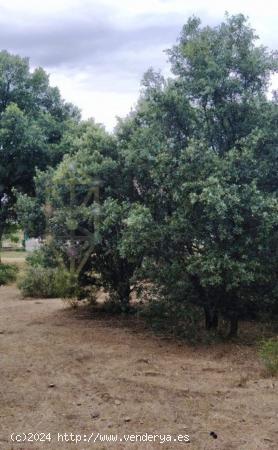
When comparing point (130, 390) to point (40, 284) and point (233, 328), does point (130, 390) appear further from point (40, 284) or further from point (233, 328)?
point (40, 284)

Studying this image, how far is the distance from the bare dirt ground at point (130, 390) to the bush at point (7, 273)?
25.9ft

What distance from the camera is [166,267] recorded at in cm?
750

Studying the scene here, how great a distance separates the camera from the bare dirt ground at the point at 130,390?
4.36m

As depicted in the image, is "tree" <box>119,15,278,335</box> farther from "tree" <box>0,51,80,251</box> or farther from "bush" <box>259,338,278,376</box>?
"tree" <box>0,51,80,251</box>

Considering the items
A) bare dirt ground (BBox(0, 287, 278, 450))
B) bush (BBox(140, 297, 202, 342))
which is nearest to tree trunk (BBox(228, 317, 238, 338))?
bare dirt ground (BBox(0, 287, 278, 450))

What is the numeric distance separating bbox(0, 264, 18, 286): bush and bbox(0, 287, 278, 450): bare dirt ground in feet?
25.9

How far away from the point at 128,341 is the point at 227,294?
1830 millimetres

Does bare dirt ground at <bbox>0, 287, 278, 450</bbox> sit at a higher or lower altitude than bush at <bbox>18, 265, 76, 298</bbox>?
lower

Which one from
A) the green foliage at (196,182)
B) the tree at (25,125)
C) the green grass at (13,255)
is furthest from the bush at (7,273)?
the green grass at (13,255)

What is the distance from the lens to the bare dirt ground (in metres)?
4.36

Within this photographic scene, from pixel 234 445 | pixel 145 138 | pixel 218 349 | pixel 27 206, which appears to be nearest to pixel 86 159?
pixel 145 138

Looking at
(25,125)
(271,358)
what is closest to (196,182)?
(271,358)

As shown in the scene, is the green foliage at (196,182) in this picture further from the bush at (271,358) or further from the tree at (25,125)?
the tree at (25,125)

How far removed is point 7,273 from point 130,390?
1178cm
